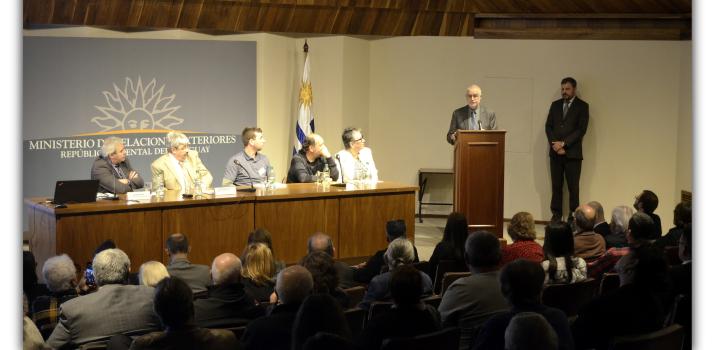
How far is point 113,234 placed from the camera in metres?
7.08

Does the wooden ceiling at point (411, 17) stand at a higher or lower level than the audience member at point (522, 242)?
higher

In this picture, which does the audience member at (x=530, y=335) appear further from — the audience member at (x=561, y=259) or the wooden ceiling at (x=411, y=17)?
the wooden ceiling at (x=411, y=17)

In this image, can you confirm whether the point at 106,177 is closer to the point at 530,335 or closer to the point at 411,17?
the point at 411,17

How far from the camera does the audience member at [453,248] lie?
20.1 ft

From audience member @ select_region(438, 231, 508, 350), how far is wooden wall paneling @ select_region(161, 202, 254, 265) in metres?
3.24

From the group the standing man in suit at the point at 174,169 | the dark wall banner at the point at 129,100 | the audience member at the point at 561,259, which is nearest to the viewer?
the audience member at the point at 561,259

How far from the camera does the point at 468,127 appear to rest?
30.1 ft

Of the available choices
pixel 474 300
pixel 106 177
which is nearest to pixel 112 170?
pixel 106 177

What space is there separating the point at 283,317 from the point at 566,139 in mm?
6912

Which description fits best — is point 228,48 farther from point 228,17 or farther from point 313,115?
point 313,115

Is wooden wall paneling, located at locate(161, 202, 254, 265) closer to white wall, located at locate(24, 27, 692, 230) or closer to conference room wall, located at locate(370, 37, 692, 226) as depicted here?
white wall, located at locate(24, 27, 692, 230)

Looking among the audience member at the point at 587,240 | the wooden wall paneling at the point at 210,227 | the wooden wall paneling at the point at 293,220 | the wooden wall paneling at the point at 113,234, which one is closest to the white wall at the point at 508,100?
the wooden wall paneling at the point at 293,220

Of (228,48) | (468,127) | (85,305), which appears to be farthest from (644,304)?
(228,48)

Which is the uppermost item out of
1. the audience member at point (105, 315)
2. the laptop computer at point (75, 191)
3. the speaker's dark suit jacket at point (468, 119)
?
the speaker's dark suit jacket at point (468, 119)
